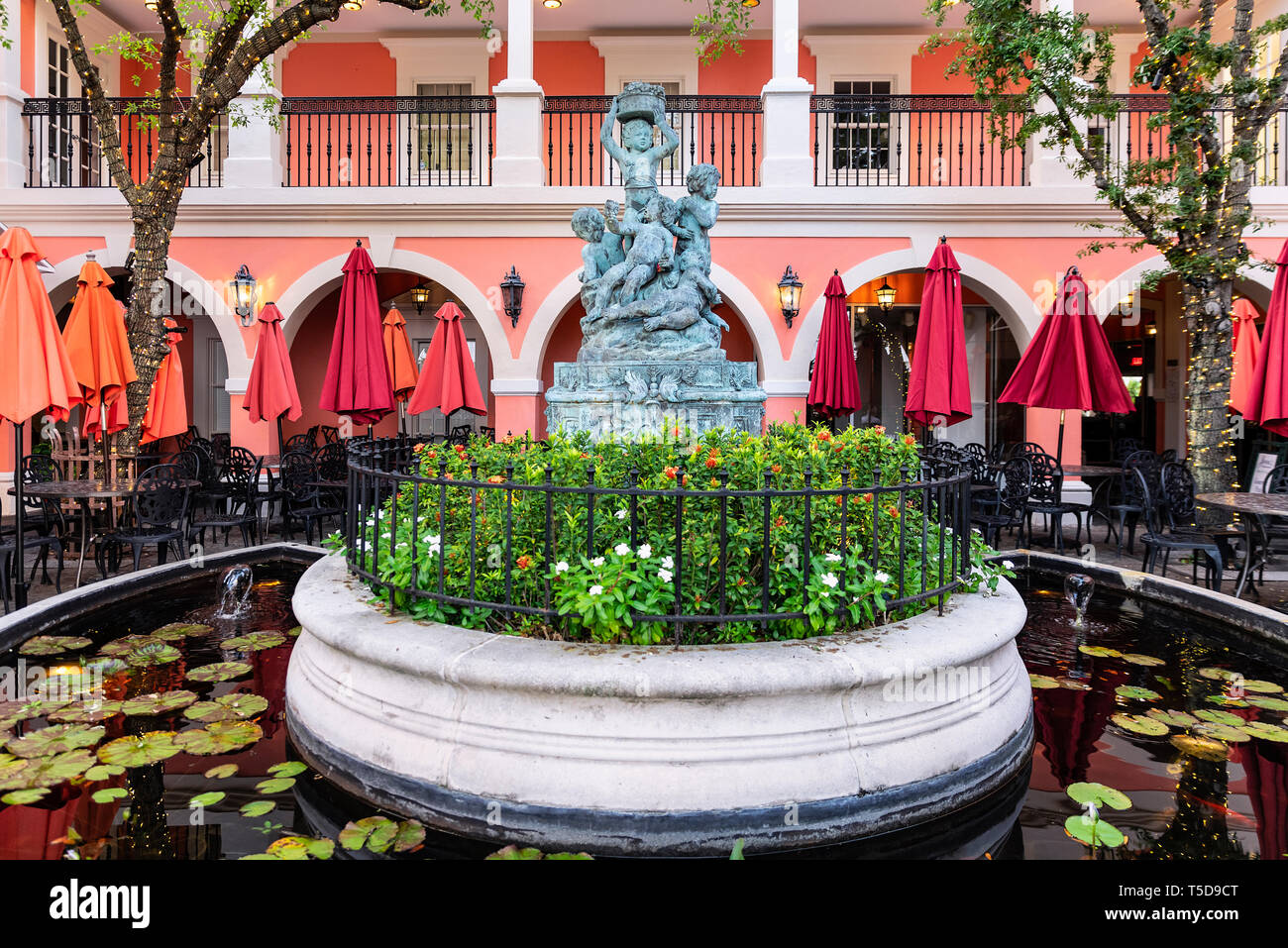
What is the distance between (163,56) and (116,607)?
6.24 metres

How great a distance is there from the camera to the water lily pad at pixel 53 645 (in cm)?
426

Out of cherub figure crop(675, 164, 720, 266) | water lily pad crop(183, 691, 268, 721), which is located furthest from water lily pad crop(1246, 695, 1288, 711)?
water lily pad crop(183, 691, 268, 721)

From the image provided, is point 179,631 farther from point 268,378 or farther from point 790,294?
point 790,294

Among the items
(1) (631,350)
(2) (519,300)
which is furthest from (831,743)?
(2) (519,300)

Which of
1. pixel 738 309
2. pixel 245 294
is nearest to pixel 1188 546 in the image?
pixel 738 309

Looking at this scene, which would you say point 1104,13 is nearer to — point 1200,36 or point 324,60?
point 1200,36

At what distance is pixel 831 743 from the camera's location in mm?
2709

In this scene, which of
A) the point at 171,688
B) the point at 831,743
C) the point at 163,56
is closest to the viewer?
the point at 831,743

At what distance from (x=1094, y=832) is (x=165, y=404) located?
8.98m

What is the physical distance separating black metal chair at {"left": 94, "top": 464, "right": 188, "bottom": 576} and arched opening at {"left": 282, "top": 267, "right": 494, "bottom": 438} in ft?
21.5

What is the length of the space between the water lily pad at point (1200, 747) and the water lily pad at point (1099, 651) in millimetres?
1142

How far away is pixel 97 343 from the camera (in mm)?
6789

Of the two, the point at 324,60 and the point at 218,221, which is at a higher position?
the point at 324,60
